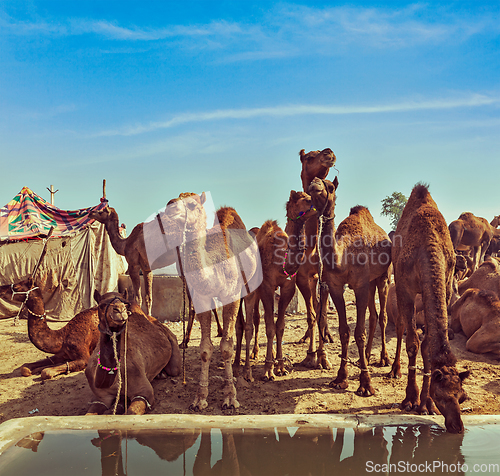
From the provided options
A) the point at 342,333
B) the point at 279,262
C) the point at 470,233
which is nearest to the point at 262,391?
the point at 342,333

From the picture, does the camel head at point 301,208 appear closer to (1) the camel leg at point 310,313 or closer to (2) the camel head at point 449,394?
(1) the camel leg at point 310,313

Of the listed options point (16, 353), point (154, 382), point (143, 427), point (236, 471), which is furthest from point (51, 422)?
point (16, 353)

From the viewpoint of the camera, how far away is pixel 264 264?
671 cm

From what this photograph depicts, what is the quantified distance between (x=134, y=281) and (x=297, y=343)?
406cm

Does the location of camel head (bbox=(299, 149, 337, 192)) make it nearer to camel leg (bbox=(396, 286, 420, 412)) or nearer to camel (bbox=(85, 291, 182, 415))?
camel leg (bbox=(396, 286, 420, 412))

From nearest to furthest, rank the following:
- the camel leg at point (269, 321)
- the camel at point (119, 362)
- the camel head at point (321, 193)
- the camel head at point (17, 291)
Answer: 1. the camel at point (119, 362)
2. the camel head at point (321, 193)
3. the camel leg at point (269, 321)
4. the camel head at point (17, 291)

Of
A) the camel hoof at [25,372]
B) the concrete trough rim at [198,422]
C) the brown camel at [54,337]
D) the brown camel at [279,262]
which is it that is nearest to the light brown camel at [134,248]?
the brown camel at [54,337]

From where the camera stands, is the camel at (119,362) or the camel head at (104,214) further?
the camel head at (104,214)

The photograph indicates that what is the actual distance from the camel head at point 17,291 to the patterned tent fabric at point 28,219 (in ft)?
18.2

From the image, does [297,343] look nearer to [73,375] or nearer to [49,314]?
[73,375]

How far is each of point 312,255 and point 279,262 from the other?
2.56 feet

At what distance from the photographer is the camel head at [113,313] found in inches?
167

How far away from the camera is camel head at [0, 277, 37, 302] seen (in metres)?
7.25

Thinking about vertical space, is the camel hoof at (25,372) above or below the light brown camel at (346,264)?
below
